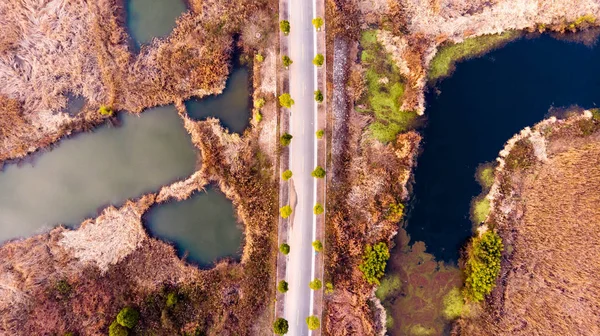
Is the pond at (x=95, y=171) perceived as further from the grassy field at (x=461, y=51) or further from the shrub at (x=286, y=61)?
the grassy field at (x=461, y=51)

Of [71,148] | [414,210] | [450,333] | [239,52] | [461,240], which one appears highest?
[239,52]

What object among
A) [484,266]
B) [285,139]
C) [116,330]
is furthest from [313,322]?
[116,330]

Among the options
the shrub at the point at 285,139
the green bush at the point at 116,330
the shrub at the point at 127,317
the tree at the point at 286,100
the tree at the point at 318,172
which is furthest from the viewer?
the shrub at the point at 285,139

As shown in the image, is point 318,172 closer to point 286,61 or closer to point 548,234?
point 286,61

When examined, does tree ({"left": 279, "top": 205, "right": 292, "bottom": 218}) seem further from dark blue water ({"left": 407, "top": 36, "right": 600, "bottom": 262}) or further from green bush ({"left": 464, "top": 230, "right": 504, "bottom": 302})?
green bush ({"left": 464, "top": 230, "right": 504, "bottom": 302})

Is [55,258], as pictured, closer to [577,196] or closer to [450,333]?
[450,333]

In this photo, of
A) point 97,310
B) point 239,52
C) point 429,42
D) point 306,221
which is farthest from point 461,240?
point 97,310

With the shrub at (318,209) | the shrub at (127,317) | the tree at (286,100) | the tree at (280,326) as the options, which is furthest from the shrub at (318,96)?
the shrub at (127,317)
